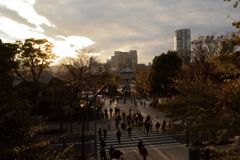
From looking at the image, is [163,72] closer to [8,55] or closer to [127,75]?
[8,55]

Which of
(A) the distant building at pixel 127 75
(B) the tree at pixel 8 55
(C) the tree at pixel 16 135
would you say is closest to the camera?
(C) the tree at pixel 16 135

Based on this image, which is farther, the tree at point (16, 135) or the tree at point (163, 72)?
the tree at point (163, 72)

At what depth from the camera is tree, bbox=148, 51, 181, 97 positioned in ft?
107

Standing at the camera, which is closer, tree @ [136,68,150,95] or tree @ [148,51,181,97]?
tree @ [148,51,181,97]

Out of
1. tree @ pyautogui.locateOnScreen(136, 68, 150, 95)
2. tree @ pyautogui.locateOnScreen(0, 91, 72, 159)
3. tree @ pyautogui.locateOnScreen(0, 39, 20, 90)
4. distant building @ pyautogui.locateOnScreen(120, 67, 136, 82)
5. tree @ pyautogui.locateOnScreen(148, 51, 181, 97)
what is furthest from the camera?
distant building @ pyautogui.locateOnScreen(120, 67, 136, 82)

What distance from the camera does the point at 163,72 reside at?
33.0 m

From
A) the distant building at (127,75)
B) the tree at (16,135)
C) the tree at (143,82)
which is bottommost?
the tree at (16,135)

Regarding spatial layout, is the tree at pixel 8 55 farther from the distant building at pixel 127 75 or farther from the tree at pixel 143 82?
the distant building at pixel 127 75

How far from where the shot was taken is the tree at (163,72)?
107 ft

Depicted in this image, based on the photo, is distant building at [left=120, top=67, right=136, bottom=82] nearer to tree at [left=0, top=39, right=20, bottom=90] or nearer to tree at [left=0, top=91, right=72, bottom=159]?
tree at [left=0, top=39, right=20, bottom=90]

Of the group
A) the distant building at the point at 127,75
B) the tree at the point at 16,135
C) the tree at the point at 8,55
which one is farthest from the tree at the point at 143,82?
the distant building at the point at 127,75

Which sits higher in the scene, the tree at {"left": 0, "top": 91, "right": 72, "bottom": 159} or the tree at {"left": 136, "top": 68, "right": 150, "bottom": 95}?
the tree at {"left": 136, "top": 68, "right": 150, "bottom": 95}

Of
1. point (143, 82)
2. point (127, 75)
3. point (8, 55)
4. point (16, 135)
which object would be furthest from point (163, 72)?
point (127, 75)

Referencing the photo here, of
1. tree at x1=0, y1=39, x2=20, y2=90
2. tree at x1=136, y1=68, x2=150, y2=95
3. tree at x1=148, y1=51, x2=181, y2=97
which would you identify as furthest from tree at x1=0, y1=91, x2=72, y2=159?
tree at x1=136, y1=68, x2=150, y2=95
